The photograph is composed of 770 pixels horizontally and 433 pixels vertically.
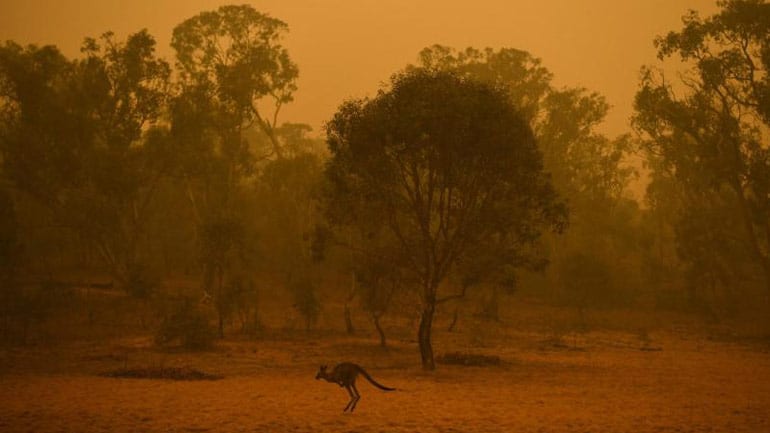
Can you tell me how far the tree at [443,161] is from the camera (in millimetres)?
19672

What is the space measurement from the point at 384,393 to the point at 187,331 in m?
10.8

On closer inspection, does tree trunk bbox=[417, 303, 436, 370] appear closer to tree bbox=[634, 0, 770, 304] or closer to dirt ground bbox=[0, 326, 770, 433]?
dirt ground bbox=[0, 326, 770, 433]

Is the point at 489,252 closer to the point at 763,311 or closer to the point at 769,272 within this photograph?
the point at 769,272

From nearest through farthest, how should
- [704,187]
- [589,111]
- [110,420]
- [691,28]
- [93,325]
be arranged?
[110,420]
[93,325]
[691,28]
[704,187]
[589,111]

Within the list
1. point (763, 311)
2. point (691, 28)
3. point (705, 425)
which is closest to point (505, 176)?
point (705, 425)

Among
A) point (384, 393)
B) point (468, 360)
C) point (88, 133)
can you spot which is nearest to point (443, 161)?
point (468, 360)

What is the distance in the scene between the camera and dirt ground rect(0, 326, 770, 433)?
12789mm

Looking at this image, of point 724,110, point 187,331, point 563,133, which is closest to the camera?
point 187,331

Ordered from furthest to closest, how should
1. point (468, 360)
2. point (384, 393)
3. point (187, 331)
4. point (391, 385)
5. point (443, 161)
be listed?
point (187, 331)
point (468, 360)
point (443, 161)
point (391, 385)
point (384, 393)

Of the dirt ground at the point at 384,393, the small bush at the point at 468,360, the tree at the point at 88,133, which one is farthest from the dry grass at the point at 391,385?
the tree at the point at 88,133

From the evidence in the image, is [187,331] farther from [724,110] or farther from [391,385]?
[724,110]

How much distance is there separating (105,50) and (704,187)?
126 feet

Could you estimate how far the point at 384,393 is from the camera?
53.7ft

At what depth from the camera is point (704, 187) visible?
137 feet
